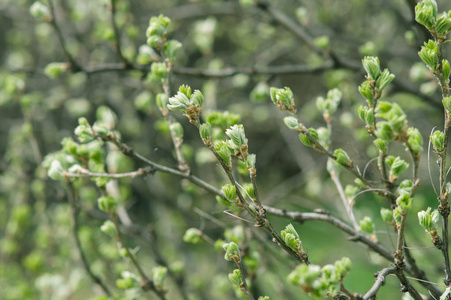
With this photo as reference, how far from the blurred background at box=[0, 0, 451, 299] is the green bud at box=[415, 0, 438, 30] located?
0.50 meters

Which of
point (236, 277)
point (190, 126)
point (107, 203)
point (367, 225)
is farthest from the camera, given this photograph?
point (190, 126)

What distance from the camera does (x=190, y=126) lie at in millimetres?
3607

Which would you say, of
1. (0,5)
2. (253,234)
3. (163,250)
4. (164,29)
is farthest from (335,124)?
(0,5)

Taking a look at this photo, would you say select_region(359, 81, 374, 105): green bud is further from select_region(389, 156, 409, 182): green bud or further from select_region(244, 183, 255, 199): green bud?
select_region(244, 183, 255, 199): green bud

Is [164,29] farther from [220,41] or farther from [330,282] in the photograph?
[220,41]

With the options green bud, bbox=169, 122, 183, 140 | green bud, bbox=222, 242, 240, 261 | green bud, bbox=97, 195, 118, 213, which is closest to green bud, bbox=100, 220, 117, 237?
green bud, bbox=97, 195, 118, 213

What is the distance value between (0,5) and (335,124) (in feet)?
10.1

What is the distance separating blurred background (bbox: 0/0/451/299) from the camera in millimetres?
2139

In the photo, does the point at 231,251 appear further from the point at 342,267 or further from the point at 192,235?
the point at 192,235

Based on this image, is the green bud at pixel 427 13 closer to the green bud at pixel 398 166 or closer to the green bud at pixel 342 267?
the green bud at pixel 398 166

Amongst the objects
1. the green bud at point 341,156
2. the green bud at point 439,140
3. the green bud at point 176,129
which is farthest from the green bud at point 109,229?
the green bud at point 439,140

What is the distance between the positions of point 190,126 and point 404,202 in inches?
110

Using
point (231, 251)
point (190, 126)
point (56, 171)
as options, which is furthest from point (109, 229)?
point (190, 126)

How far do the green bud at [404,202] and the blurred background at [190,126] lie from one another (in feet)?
2.30
